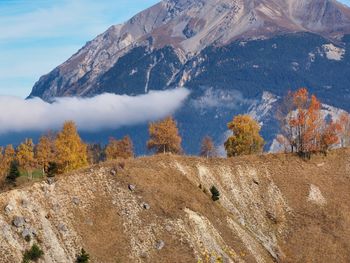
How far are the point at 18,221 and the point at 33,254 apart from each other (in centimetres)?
596

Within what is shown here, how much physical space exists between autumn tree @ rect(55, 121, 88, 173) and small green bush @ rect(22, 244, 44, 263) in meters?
52.9

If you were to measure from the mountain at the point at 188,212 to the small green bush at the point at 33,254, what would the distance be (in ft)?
2.99

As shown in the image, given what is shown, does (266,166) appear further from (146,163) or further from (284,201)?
(146,163)

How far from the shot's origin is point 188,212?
354 feet

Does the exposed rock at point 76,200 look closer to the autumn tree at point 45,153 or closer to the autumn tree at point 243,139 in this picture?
the autumn tree at point 45,153

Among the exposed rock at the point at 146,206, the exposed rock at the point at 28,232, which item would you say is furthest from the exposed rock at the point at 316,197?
the exposed rock at the point at 28,232

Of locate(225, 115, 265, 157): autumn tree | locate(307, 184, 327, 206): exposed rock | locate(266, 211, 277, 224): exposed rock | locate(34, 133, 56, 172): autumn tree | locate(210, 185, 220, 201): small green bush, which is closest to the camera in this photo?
locate(210, 185, 220, 201): small green bush

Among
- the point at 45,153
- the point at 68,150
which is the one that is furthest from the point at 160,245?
the point at 45,153

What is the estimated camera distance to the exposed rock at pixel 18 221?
296ft

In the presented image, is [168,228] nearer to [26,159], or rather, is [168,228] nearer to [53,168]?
→ [53,168]

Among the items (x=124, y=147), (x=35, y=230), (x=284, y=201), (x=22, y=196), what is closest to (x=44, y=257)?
(x=35, y=230)

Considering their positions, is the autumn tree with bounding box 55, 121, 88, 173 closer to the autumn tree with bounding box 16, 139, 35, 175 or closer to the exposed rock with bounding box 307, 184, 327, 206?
the autumn tree with bounding box 16, 139, 35, 175

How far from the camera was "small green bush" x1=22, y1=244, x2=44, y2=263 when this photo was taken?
284ft

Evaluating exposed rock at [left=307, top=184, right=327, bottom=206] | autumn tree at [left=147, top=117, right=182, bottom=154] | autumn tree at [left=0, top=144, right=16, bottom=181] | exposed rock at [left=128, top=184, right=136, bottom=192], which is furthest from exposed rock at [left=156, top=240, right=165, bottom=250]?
autumn tree at [left=147, top=117, right=182, bottom=154]
